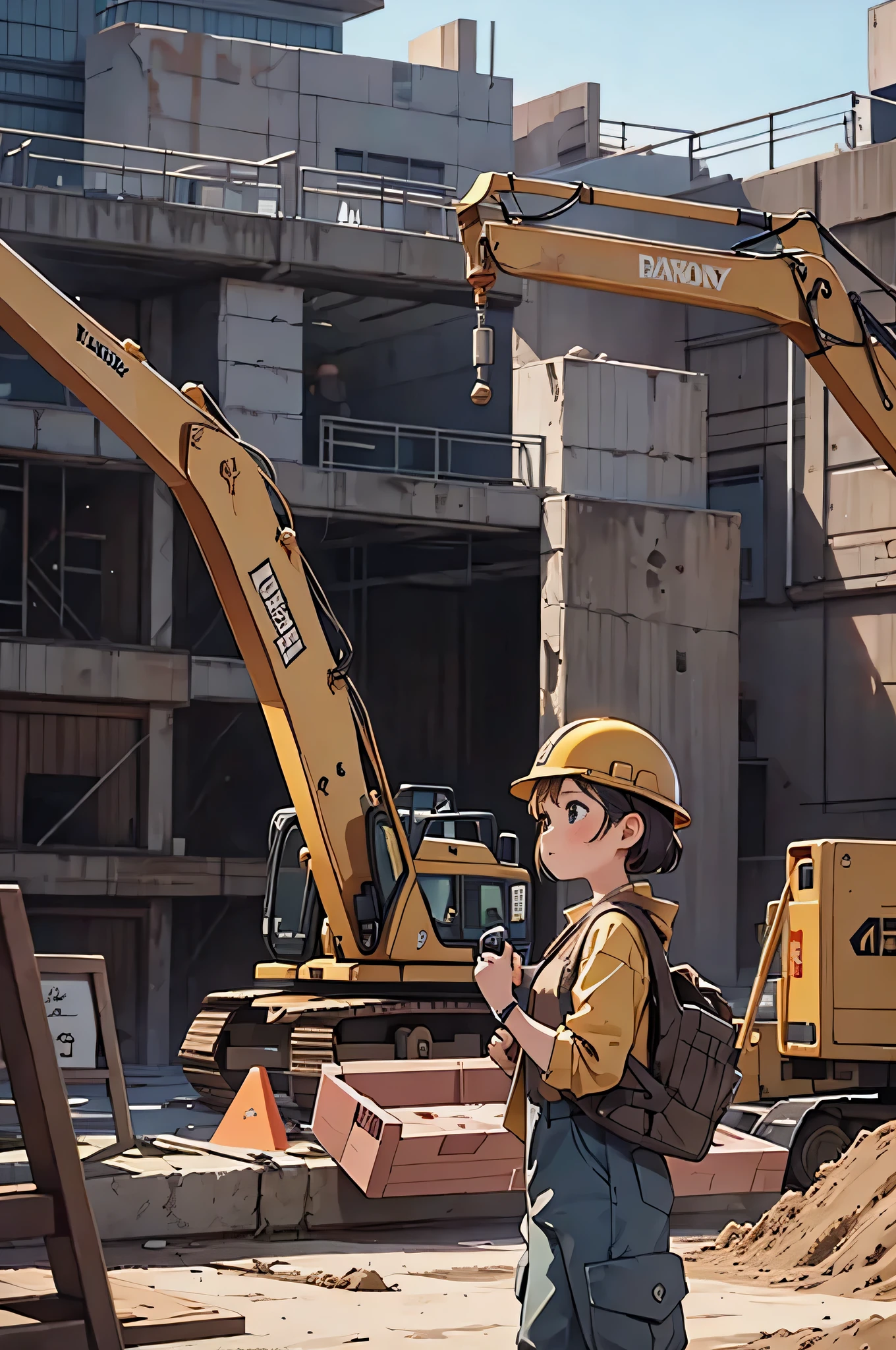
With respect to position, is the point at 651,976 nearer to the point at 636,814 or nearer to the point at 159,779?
the point at 636,814

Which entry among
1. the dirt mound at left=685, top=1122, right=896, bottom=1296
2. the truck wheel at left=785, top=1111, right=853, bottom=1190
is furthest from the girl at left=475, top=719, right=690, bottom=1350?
the truck wheel at left=785, top=1111, right=853, bottom=1190

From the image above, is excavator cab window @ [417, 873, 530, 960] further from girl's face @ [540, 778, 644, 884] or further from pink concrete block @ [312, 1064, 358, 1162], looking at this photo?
girl's face @ [540, 778, 644, 884]

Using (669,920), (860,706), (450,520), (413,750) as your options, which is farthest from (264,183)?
(669,920)

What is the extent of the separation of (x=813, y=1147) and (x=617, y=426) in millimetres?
16338

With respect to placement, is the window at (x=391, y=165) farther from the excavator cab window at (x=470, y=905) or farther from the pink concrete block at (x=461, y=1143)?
the pink concrete block at (x=461, y=1143)

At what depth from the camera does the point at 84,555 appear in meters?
28.7

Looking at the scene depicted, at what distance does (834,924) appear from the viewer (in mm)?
14000

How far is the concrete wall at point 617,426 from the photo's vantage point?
28.6m

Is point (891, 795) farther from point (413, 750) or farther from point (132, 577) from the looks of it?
point (132, 577)

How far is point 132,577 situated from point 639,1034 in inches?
960

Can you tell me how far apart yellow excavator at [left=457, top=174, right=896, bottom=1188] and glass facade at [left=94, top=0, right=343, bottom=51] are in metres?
25.7

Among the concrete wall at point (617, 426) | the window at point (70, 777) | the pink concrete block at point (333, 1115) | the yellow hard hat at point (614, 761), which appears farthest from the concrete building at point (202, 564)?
the yellow hard hat at point (614, 761)

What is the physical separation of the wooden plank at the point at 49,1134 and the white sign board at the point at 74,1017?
21.1ft

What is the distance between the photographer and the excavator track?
16.7 m
